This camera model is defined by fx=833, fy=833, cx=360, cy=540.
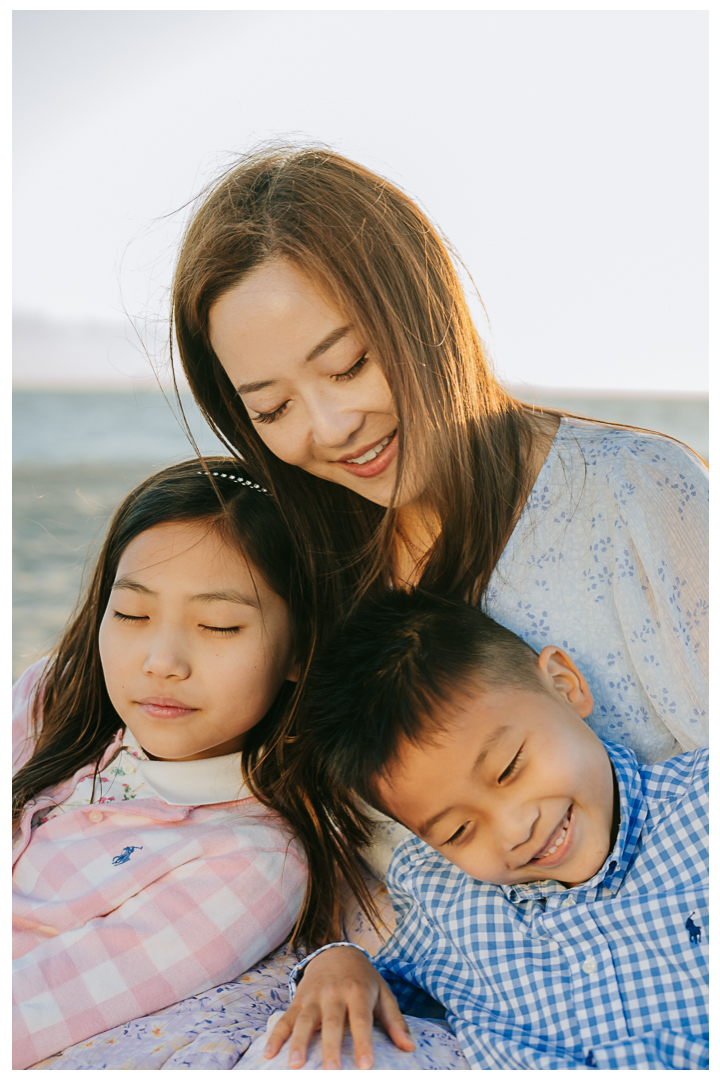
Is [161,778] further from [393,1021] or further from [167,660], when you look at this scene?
[393,1021]

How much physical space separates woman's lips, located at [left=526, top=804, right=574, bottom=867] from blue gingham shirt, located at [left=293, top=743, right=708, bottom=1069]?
2.8 inches

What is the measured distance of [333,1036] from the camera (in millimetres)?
1053

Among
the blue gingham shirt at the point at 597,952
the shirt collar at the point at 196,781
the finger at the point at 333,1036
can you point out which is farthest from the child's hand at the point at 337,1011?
the shirt collar at the point at 196,781

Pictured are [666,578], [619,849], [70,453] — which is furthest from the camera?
[70,453]

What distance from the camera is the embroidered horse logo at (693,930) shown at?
1.08 m

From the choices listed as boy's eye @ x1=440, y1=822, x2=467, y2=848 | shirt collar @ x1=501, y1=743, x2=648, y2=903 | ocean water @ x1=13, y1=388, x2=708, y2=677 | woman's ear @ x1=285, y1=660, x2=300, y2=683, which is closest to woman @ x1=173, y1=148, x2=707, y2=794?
shirt collar @ x1=501, y1=743, x2=648, y2=903

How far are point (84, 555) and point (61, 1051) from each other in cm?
90

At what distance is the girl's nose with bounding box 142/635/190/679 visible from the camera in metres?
1.39

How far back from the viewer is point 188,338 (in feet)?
4.99

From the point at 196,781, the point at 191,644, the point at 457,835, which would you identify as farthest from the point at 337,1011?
the point at 191,644

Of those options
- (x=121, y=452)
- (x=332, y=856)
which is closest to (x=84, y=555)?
(x=332, y=856)

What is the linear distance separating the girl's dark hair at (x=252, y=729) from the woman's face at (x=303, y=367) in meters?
0.22

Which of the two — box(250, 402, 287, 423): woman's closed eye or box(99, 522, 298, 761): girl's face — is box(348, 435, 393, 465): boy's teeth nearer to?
box(250, 402, 287, 423): woman's closed eye

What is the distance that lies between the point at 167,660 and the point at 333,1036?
2.02ft
